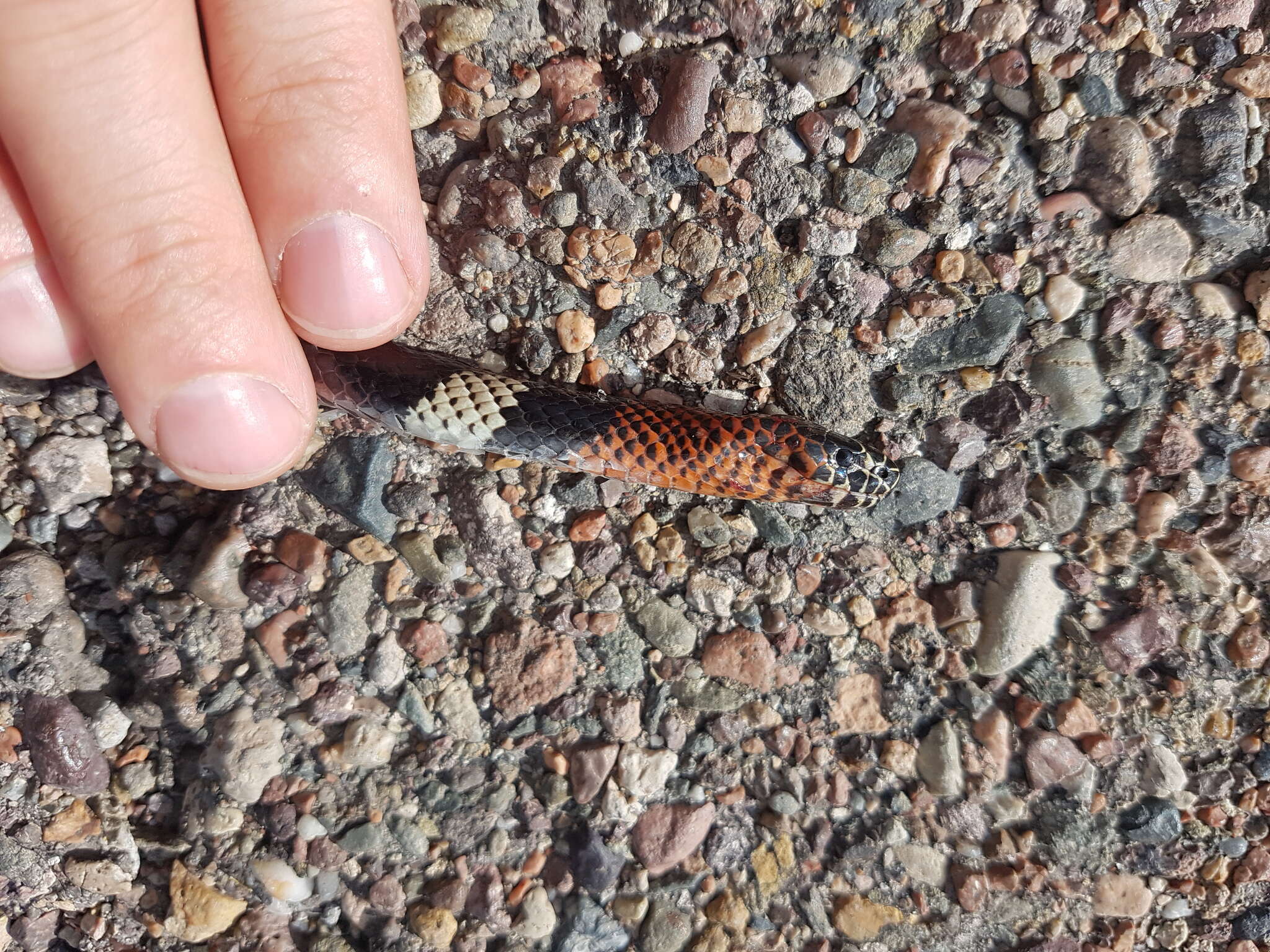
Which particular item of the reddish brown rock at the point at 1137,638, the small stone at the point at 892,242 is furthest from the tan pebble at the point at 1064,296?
the reddish brown rock at the point at 1137,638

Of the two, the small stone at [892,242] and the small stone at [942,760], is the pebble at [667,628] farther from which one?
the small stone at [892,242]

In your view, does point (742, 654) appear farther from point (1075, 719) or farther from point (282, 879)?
point (282, 879)

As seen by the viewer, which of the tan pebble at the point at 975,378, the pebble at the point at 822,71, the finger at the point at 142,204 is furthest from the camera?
the tan pebble at the point at 975,378

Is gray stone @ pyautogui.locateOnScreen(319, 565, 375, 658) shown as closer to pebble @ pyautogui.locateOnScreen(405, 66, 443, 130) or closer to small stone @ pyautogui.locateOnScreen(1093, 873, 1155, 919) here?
pebble @ pyautogui.locateOnScreen(405, 66, 443, 130)

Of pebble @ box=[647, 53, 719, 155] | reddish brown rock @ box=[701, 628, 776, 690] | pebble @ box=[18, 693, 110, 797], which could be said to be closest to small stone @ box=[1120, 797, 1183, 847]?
reddish brown rock @ box=[701, 628, 776, 690]

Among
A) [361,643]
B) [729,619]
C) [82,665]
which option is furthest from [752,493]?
[82,665]

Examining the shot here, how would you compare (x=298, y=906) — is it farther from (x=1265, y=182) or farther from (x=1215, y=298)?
(x=1265, y=182)

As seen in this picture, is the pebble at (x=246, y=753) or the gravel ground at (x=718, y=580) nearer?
the gravel ground at (x=718, y=580)
